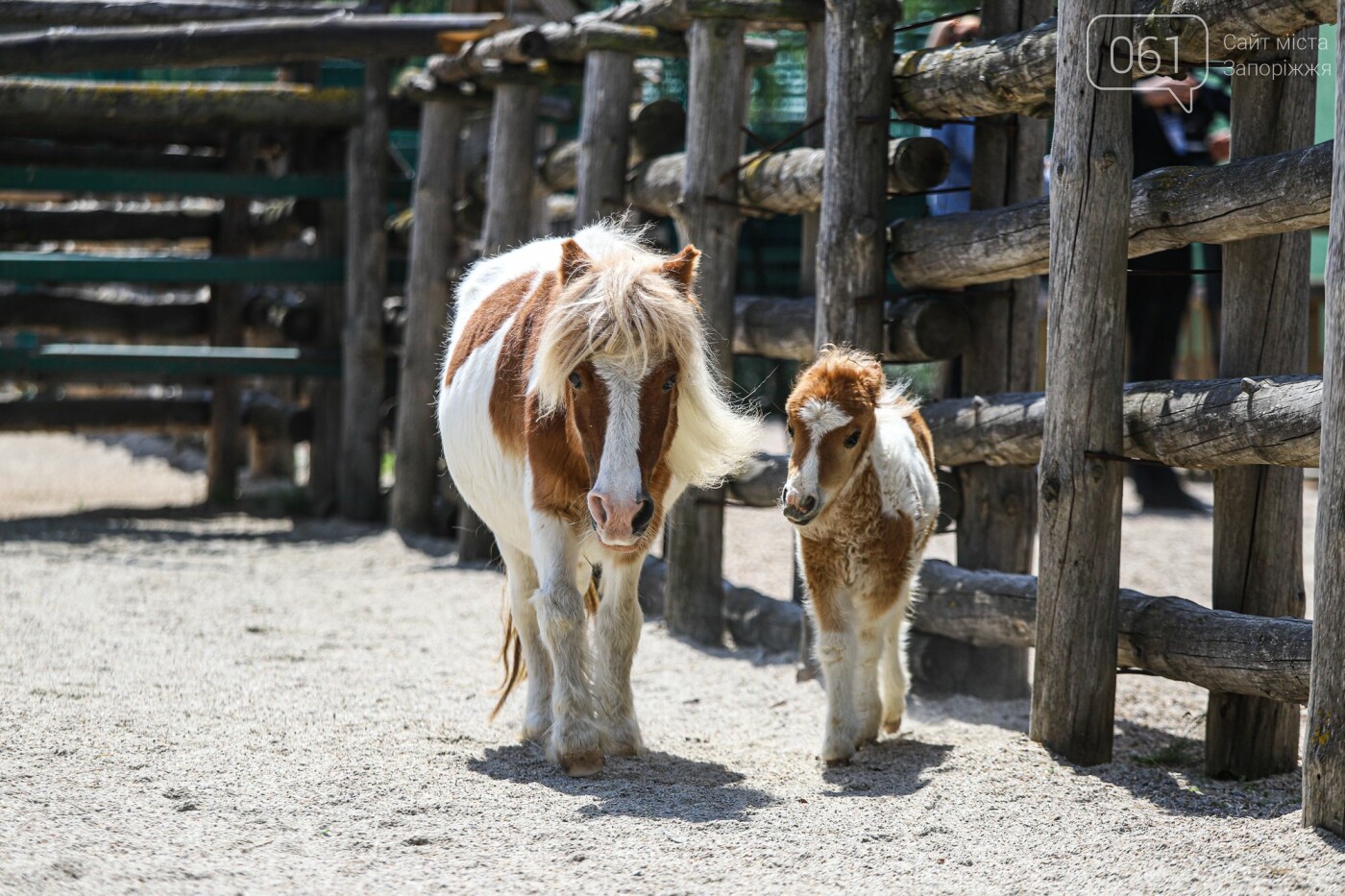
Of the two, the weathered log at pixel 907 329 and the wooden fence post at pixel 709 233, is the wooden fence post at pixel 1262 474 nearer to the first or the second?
the weathered log at pixel 907 329

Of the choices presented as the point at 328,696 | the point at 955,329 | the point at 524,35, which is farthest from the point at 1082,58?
the point at 524,35

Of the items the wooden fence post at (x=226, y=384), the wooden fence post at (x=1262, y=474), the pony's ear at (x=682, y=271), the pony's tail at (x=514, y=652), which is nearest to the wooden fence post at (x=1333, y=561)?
the wooden fence post at (x=1262, y=474)

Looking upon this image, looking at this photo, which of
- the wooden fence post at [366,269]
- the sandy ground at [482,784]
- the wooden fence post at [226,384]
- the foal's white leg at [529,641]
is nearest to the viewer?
the sandy ground at [482,784]

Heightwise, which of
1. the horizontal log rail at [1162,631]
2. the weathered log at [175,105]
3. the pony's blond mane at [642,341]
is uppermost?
the weathered log at [175,105]

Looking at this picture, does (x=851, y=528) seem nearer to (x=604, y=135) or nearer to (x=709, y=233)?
(x=709, y=233)

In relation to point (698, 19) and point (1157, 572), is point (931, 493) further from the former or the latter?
point (1157, 572)

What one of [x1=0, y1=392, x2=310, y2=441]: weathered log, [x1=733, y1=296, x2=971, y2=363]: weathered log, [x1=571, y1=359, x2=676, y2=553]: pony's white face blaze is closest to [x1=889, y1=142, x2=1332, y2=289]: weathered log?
[x1=733, y1=296, x2=971, y2=363]: weathered log

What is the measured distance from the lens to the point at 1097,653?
14.4 ft

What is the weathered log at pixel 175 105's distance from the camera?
9.62 meters

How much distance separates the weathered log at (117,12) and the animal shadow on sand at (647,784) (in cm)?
702

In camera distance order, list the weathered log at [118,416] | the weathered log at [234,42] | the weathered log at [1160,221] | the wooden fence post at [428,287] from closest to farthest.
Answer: the weathered log at [1160,221], the weathered log at [234,42], the wooden fence post at [428,287], the weathered log at [118,416]

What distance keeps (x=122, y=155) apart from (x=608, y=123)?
508 centimetres

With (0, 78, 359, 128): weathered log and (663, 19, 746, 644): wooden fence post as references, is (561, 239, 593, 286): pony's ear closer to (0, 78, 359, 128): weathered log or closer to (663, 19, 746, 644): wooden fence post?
(663, 19, 746, 644): wooden fence post

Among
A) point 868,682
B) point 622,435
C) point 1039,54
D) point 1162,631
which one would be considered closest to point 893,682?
point 868,682
